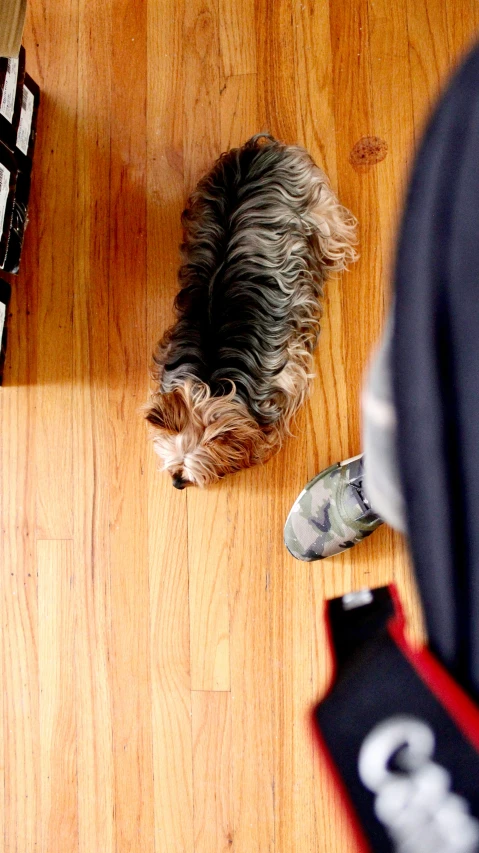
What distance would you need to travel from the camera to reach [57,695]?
162 centimetres

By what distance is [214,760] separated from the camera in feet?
5.08

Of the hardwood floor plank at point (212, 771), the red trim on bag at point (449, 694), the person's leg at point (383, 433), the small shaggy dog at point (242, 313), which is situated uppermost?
the small shaggy dog at point (242, 313)

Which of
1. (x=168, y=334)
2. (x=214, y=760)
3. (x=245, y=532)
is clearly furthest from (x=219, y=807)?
(x=168, y=334)

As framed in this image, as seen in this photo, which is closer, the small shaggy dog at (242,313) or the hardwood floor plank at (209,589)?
the small shaggy dog at (242,313)

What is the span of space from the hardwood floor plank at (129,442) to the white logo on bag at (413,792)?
3.55ft

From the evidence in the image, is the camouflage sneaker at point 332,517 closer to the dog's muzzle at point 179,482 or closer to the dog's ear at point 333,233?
the dog's muzzle at point 179,482

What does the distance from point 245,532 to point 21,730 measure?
29.4 inches

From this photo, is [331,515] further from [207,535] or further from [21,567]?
[21,567]

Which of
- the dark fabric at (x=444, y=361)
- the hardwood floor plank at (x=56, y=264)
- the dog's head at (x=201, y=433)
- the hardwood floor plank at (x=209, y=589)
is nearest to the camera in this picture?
the dark fabric at (x=444, y=361)

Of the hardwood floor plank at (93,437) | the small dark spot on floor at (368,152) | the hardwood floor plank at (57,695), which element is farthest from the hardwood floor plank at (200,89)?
the hardwood floor plank at (57,695)

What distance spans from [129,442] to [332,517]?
0.53 meters

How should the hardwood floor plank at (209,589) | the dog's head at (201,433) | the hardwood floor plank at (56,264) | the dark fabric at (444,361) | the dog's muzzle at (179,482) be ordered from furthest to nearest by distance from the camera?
1. the hardwood floor plank at (56,264)
2. the hardwood floor plank at (209,589)
3. the dog's muzzle at (179,482)
4. the dog's head at (201,433)
5. the dark fabric at (444,361)

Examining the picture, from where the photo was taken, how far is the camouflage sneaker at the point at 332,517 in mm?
1479

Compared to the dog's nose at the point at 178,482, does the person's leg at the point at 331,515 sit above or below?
below
